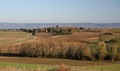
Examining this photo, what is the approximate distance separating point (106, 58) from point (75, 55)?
334 inches

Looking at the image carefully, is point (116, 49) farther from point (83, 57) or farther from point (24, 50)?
point (24, 50)

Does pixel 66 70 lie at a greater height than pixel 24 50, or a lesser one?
greater

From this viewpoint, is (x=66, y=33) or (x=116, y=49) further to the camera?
(x=66, y=33)

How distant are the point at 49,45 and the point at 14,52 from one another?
37.6ft

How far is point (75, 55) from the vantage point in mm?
77750

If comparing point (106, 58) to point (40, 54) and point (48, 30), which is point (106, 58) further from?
point (48, 30)

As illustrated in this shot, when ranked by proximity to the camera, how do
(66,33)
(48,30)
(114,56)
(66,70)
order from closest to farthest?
1. (66,70)
2. (114,56)
3. (66,33)
4. (48,30)

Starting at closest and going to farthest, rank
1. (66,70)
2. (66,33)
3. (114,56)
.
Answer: (66,70), (114,56), (66,33)

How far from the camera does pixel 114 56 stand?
73500 mm

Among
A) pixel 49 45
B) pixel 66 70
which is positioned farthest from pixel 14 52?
pixel 66 70

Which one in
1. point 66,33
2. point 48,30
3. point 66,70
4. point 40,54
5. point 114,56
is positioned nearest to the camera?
point 66,70

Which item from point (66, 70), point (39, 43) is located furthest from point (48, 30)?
point (66, 70)

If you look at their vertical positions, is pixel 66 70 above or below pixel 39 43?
above

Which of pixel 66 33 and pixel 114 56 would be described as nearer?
pixel 114 56
